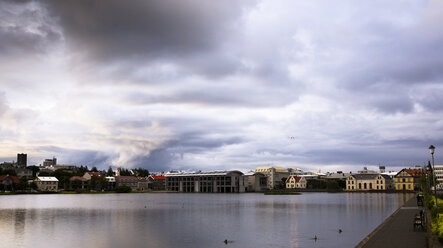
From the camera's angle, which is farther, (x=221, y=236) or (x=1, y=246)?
(x=221, y=236)

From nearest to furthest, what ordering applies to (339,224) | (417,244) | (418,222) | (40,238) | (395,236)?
(417,244)
(395,236)
(418,222)
(40,238)
(339,224)

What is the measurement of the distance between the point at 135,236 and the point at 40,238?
9.43 metres

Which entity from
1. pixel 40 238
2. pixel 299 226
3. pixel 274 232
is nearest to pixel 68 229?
pixel 40 238

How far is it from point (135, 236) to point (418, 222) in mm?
26502

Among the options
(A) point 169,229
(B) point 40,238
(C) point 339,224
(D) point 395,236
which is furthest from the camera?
(C) point 339,224

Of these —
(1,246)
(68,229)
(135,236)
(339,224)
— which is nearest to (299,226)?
(339,224)

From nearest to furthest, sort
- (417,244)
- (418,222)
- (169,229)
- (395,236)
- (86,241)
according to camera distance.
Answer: (417,244), (395,236), (418,222), (86,241), (169,229)

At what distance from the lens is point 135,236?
4159cm

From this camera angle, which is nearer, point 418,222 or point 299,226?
point 418,222

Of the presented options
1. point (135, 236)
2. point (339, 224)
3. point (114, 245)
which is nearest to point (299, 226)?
point (339, 224)

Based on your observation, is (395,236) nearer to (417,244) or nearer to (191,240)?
(417,244)

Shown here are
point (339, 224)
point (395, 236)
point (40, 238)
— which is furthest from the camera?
point (339, 224)

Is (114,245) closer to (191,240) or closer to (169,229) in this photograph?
(191,240)

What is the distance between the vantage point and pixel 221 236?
41.7 meters
